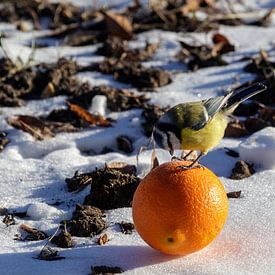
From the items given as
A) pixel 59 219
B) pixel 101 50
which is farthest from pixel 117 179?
pixel 101 50

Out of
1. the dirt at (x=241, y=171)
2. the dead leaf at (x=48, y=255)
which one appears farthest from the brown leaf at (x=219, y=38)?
the dead leaf at (x=48, y=255)

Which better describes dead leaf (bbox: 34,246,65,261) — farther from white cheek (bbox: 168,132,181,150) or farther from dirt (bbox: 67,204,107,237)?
white cheek (bbox: 168,132,181,150)

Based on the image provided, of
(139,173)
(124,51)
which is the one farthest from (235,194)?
(124,51)

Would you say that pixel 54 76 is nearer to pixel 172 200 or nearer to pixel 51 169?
pixel 51 169

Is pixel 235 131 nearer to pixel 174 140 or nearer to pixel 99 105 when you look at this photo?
pixel 99 105

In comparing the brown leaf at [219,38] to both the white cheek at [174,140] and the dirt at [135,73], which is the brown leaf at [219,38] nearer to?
the dirt at [135,73]
